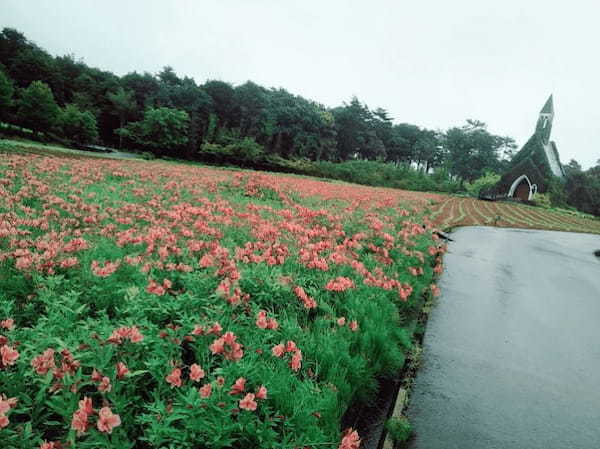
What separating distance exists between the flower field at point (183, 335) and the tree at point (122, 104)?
49296 mm

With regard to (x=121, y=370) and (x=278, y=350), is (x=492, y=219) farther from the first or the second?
(x=121, y=370)

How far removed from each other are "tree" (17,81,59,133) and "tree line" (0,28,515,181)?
0.45 metres

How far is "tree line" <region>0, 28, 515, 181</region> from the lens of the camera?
39.1m

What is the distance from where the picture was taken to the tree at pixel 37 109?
3247 cm

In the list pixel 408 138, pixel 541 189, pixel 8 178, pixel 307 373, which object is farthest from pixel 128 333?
pixel 408 138

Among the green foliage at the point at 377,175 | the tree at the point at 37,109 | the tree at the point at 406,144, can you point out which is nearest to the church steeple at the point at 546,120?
the green foliage at the point at 377,175

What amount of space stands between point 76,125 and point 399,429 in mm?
45242

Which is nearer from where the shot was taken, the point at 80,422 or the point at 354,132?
the point at 80,422

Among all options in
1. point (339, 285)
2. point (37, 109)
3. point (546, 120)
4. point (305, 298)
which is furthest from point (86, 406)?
point (546, 120)

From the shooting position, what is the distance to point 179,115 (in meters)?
40.0

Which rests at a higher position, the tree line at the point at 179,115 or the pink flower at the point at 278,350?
the tree line at the point at 179,115

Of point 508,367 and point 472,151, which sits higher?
point 472,151

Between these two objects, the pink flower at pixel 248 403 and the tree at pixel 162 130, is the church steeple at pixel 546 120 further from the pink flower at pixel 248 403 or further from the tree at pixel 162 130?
the pink flower at pixel 248 403

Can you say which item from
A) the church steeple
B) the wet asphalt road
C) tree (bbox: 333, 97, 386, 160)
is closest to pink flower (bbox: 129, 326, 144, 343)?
the wet asphalt road
